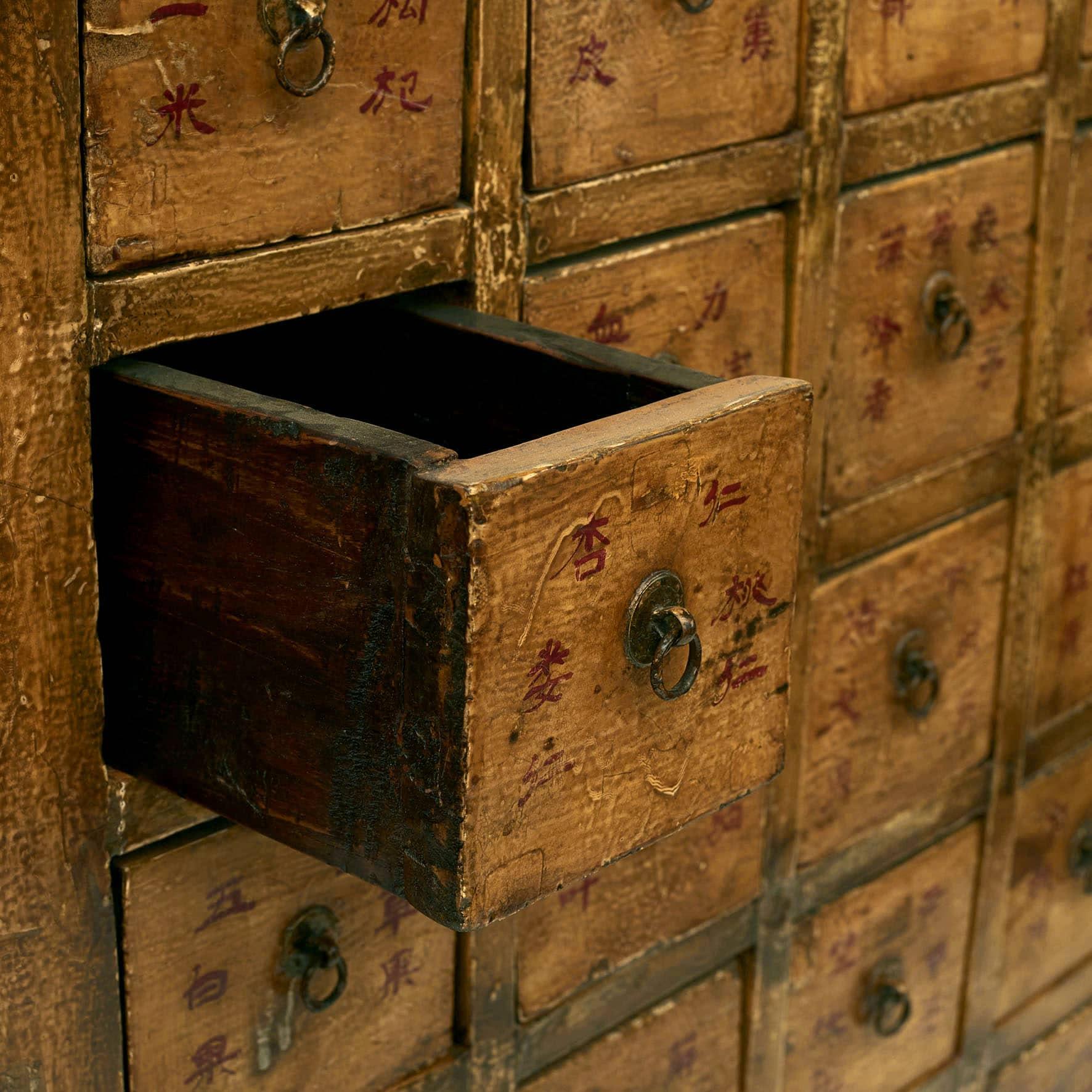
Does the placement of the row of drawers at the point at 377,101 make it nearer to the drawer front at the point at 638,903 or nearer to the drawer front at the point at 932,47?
the drawer front at the point at 932,47

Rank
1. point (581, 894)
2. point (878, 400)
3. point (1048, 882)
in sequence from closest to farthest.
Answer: point (581, 894) < point (878, 400) < point (1048, 882)

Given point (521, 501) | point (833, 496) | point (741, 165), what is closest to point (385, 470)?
point (521, 501)

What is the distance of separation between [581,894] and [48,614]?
0.54 metres

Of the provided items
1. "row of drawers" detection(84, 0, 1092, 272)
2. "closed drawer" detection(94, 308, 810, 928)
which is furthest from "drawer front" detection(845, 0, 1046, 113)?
"closed drawer" detection(94, 308, 810, 928)

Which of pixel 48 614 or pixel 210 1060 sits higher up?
pixel 48 614

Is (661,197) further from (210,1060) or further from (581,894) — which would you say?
(210,1060)

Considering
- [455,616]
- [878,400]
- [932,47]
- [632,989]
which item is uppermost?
[932,47]

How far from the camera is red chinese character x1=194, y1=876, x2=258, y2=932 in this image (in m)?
1.09

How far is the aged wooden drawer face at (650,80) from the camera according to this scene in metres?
1.16

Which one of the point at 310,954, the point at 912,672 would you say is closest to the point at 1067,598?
the point at 912,672

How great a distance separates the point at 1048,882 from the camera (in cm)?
190

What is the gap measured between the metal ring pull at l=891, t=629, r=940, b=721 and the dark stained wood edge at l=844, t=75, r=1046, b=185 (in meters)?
0.40

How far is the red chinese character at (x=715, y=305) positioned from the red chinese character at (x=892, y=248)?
0.56ft

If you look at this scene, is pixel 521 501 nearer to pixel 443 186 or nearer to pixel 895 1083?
pixel 443 186
